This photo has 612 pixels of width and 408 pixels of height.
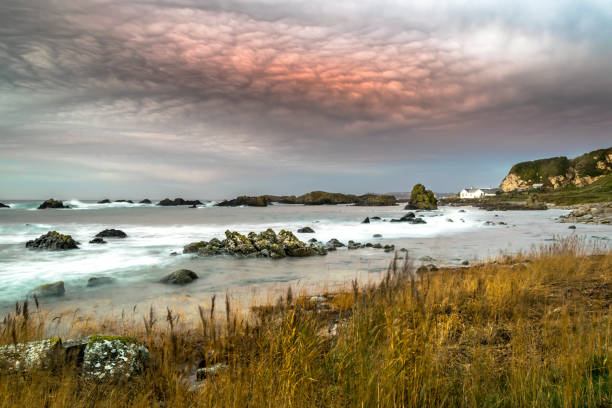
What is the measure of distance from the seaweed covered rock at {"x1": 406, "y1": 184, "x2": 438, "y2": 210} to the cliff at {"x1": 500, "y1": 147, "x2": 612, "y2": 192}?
87.0m

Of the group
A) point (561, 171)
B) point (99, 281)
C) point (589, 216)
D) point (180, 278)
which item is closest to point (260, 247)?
point (180, 278)

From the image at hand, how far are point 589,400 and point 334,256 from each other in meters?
14.3

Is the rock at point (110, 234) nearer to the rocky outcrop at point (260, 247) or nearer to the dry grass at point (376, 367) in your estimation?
the rocky outcrop at point (260, 247)

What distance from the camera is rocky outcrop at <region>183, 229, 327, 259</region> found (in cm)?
1672

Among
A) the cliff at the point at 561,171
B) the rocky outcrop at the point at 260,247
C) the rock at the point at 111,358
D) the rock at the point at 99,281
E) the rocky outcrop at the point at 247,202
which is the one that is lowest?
the rock at the point at 99,281

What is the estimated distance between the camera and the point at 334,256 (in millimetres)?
16750

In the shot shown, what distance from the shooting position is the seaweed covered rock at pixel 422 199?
7975 cm

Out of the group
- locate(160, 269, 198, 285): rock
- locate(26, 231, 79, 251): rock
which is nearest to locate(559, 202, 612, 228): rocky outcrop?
locate(160, 269, 198, 285): rock

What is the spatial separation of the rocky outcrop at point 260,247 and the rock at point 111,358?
39.6 feet

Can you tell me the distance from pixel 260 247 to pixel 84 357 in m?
13.1

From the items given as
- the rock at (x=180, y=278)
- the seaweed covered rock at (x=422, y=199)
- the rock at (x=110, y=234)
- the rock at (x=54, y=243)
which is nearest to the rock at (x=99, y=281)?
the rock at (x=180, y=278)

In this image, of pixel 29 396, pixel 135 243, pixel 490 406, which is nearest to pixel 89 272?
pixel 135 243

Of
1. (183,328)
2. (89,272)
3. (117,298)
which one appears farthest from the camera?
(89,272)

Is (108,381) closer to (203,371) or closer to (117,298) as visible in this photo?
(203,371)
